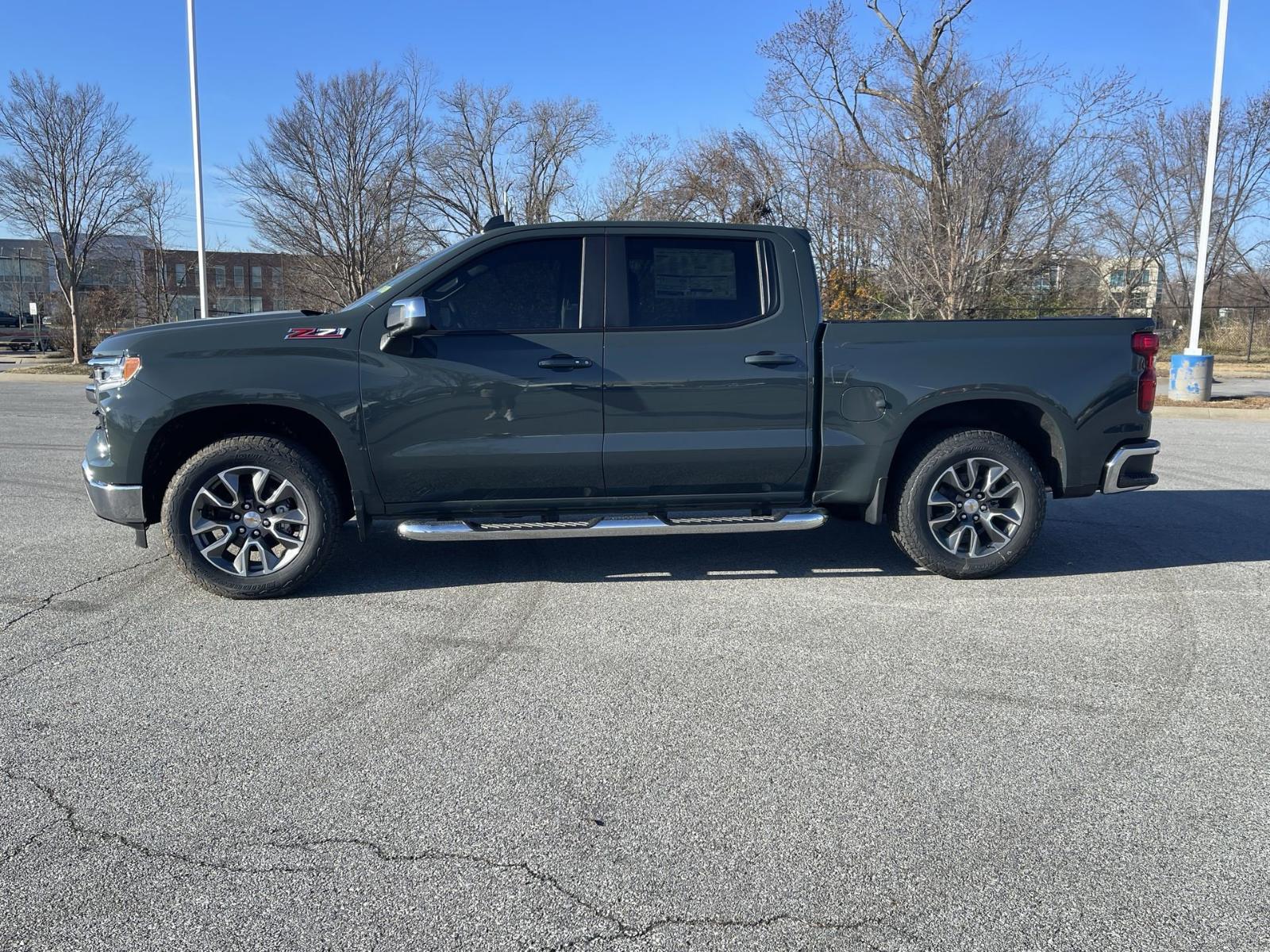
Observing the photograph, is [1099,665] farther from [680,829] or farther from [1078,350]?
[680,829]

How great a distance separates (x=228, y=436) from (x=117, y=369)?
63 cm

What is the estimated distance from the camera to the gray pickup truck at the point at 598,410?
5.10 m

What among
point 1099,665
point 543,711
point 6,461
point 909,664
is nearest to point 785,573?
point 909,664

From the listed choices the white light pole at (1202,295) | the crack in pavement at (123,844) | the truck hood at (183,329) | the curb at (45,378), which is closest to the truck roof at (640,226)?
the truck hood at (183,329)

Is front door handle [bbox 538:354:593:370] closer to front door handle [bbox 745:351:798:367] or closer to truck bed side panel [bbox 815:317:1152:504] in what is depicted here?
front door handle [bbox 745:351:798:367]

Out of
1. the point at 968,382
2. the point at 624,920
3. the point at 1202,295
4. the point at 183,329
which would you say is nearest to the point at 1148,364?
the point at 968,382

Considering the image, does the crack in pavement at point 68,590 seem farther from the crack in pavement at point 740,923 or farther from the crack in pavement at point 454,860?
the crack in pavement at point 740,923

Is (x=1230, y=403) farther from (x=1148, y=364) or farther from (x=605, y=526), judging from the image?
(x=605, y=526)

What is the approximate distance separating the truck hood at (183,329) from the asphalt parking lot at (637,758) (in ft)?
4.46

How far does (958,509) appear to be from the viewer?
5.59m

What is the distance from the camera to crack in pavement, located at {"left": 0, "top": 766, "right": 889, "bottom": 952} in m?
2.47

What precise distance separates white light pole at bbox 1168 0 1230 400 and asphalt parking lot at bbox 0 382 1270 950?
13296 millimetres

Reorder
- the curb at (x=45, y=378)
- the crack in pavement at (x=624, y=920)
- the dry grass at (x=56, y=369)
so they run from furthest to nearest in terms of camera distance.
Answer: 1. the dry grass at (x=56, y=369)
2. the curb at (x=45, y=378)
3. the crack in pavement at (x=624, y=920)

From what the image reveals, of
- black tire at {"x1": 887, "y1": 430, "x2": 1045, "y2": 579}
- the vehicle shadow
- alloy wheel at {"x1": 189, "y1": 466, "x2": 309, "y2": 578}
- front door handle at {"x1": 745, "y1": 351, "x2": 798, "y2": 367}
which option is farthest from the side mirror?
black tire at {"x1": 887, "y1": 430, "x2": 1045, "y2": 579}
